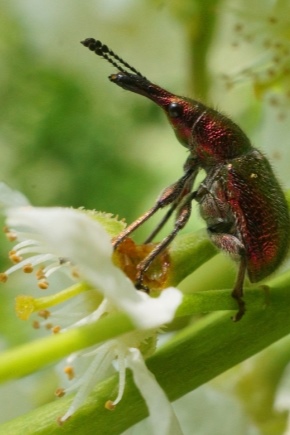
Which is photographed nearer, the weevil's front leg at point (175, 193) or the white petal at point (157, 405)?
the white petal at point (157, 405)

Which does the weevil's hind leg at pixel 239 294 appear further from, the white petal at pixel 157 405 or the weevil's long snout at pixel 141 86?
the weevil's long snout at pixel 141 86

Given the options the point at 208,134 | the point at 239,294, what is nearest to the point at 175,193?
the point at 208,134

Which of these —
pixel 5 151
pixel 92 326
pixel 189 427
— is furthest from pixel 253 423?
pixel 5 151

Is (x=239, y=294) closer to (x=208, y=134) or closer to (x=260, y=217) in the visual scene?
(x=260, y=217)

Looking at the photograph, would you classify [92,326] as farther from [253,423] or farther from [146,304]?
[253,423]

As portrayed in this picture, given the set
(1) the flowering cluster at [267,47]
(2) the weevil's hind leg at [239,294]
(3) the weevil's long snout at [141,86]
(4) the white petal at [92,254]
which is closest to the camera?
(4) the white petal at [92,254]

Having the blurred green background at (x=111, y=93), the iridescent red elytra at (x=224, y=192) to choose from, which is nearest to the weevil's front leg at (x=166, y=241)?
the iridescent red elytra at (x=224, y=192)

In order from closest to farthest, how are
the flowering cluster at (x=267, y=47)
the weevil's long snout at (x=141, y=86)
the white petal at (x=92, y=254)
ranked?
the white petal at (x=92, y=254) → the weevil's long snout at (x=141, y=86) → the flowering cluster at (x=267, y=47)
